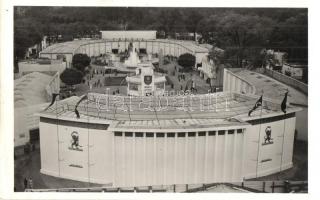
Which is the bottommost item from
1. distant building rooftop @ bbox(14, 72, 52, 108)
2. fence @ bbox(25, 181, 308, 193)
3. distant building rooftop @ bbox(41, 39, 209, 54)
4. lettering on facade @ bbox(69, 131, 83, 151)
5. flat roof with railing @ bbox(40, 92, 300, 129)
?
fence @ bbox(25, 181, 308, 193)

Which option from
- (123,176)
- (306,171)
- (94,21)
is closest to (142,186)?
(123,176)

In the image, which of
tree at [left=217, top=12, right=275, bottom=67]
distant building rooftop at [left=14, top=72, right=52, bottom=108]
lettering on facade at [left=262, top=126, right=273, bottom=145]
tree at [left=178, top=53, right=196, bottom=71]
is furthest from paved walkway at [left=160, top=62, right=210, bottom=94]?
distant building rooftop at [left=14, top=72, right=52, bottom=108]

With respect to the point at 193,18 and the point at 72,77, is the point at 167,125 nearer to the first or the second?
the point at 193,18

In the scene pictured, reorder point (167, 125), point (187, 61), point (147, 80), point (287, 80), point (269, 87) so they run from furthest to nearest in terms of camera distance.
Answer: point (187, 61), point (147, 80), point (269, 87), point (287, 80), point (167, 125)

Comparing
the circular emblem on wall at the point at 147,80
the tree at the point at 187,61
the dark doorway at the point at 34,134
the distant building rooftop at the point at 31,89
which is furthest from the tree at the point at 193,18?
the dark doorway at the point at 34,134

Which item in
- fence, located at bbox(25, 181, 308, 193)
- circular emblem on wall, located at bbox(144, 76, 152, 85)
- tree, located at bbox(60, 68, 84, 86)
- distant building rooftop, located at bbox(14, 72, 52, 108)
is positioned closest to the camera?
fence, located at bbox(25, 181, 308, 193)

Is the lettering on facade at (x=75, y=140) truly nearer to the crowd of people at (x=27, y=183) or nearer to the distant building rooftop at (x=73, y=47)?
the crowd of people at (x=27, y=183)

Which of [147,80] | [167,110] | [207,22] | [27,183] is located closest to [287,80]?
[207,22]

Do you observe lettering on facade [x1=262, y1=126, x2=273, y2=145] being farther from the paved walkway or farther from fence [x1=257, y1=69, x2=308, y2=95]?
the paved walkway
